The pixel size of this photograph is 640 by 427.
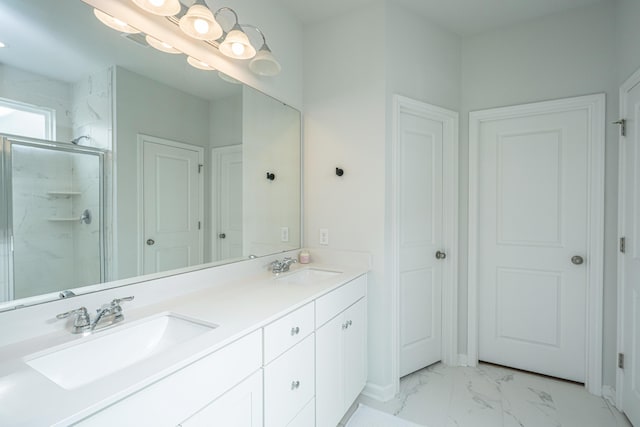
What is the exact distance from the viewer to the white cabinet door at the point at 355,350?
1.76 meters

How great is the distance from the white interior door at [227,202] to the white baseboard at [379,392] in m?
1.26

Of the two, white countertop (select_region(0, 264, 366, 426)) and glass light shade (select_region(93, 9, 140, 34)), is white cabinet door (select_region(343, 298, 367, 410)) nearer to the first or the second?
white countertop (select_region(0, 264, 366, 426))

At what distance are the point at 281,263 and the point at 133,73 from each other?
1.25 metres

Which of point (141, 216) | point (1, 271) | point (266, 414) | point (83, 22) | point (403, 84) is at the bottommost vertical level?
point (266, 414)

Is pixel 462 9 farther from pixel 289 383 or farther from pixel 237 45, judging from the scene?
pixel 289 383

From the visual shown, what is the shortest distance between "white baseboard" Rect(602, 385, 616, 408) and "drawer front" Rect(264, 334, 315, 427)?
2.06 meters

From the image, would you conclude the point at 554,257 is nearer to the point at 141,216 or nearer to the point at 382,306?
the point at 382,306

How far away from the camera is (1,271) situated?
93 cm

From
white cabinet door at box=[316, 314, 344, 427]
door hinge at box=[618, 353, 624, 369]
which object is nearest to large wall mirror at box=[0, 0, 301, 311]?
white cabinet door at box=[316, 314, 344, 427]

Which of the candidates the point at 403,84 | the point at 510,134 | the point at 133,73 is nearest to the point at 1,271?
the point at 133,73

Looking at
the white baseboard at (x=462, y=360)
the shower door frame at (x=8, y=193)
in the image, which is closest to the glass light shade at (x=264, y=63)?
the shower door frame at (x=8, y=193)

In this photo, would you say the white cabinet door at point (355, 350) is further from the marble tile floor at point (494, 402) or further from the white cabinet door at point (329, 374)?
A: the marble tile floor at point (494, 402)

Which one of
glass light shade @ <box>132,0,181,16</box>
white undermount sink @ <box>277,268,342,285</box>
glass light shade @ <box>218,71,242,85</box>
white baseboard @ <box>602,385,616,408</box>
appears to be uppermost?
glass light shade @ <box>132,0,181,16</box>

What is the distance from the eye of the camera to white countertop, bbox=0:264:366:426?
2.06 feet
